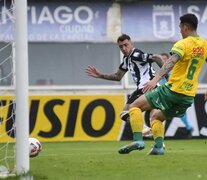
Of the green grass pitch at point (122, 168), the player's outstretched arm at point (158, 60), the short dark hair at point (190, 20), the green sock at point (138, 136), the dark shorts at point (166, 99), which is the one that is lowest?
the green grass pitch at point (122, 168)

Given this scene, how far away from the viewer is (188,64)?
859 centimetres

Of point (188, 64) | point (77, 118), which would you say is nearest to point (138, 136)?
point (188, 64)

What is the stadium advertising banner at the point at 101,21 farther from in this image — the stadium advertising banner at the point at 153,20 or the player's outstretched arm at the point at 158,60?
the player's outstretched arm at the point at 158,60

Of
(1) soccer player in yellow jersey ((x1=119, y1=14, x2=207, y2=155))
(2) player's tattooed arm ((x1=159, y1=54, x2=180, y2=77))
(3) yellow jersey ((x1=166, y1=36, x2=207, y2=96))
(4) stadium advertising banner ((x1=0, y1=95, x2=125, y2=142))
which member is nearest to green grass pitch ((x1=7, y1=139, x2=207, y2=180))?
(1) soccer player in yellow jersey ((x1=119, y1=14, x2=207, y2=155))

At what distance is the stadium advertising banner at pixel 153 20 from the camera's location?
16.4 metres

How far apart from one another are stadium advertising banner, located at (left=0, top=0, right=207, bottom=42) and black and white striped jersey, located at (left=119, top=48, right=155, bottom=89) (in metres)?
5.08

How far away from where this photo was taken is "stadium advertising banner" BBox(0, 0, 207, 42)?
16.2m

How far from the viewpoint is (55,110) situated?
15.8 metres

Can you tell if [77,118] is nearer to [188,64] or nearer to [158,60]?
[158,60]

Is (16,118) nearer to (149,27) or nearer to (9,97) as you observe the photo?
(9,97)

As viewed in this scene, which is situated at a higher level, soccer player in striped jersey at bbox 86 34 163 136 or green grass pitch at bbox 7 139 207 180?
soccer player in striped jersey at bbox 86 34 163 136

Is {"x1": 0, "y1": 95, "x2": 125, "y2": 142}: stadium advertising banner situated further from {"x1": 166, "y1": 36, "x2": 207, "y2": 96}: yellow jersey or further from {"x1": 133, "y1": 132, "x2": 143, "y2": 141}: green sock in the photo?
{"x1": 166, "y1": 36, "x2": 207, "y2": 96}: yellow jersey

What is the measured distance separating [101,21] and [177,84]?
784 cm

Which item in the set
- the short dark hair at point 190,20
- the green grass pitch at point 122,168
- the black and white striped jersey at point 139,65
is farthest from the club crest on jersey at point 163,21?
the green grass pitch at point 122,168
